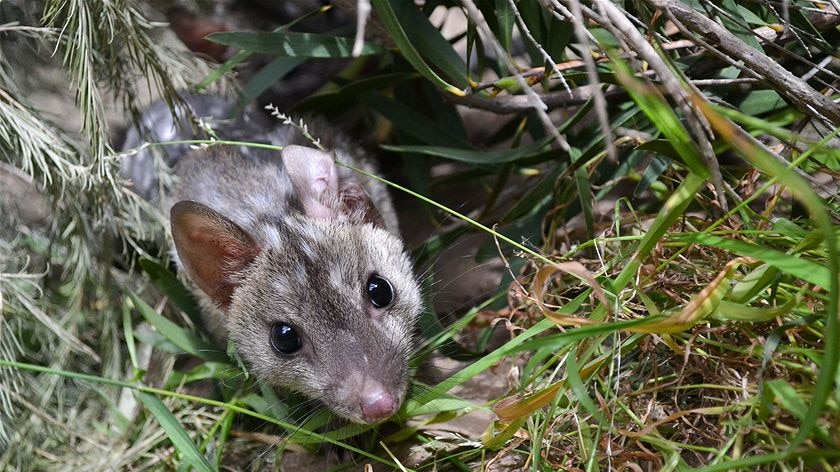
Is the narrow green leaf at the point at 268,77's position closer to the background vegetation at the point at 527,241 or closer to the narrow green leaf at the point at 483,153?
the background vegetation at the point at 527,241

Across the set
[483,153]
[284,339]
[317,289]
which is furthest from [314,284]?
[483,153]

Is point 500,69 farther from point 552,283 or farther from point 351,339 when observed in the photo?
point 351,339

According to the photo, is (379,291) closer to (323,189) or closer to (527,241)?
(323,189)

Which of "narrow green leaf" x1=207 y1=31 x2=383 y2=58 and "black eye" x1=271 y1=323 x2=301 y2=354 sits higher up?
"narrow green leaf" x1=207 y1=31 x2=383 y2=58

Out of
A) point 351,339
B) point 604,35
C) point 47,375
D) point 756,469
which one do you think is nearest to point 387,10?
point 604,35

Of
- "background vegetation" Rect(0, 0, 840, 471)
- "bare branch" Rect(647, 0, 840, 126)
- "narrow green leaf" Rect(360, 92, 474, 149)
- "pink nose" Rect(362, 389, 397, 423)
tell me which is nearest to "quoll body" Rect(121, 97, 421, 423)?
Result: "pink nose" Rect(362, 389, 397, 423)

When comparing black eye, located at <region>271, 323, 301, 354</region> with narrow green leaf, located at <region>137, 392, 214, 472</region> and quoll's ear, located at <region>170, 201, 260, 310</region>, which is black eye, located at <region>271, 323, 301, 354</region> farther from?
narrow green leaf, located at <region>137, 392, 214, 472</region>
